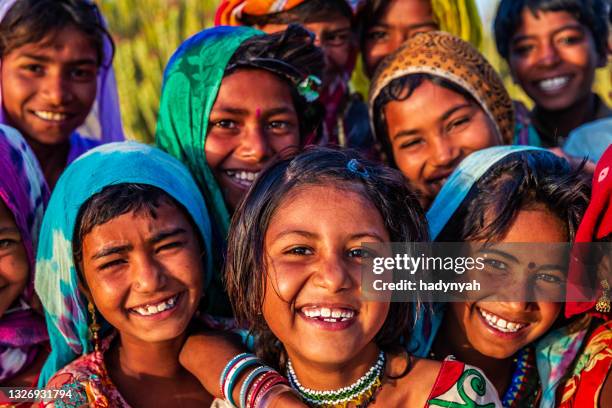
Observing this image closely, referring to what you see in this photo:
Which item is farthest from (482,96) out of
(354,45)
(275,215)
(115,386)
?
(115,386)

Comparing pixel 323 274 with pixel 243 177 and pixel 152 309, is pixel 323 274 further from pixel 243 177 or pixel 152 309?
pixel 243 177

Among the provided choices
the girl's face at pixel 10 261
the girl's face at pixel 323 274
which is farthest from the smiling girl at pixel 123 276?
the girl's face at pixel 323 274

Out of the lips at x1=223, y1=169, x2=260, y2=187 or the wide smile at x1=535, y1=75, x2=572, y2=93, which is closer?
the lips at x1=223, y1=169, x2=260, y2=187

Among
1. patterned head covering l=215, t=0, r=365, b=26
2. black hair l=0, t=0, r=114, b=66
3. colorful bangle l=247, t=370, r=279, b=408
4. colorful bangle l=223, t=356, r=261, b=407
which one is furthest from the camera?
patterned head covering l=215, t=0, r=365, b=26

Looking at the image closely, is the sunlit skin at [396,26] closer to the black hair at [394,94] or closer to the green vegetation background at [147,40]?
the black hair at [394,94]

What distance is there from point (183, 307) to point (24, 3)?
5.96 feet

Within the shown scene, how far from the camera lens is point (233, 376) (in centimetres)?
275

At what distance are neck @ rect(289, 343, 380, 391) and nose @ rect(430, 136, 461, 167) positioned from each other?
1.25m

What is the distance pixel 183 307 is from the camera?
120 inches

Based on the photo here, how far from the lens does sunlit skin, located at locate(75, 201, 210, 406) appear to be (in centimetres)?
296

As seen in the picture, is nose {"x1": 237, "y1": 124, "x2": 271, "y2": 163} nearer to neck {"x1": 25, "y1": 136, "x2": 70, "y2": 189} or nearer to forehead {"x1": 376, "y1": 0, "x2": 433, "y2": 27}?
neck {"x1": 25, "y1": 136, "x2": 70, "y2": 189}

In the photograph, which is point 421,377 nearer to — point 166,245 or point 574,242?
point 574,242

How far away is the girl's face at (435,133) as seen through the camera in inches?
149

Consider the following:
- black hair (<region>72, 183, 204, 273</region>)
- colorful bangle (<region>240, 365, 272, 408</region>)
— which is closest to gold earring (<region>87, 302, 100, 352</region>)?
black hair (<region>72, 183, 204, 273</region>)
